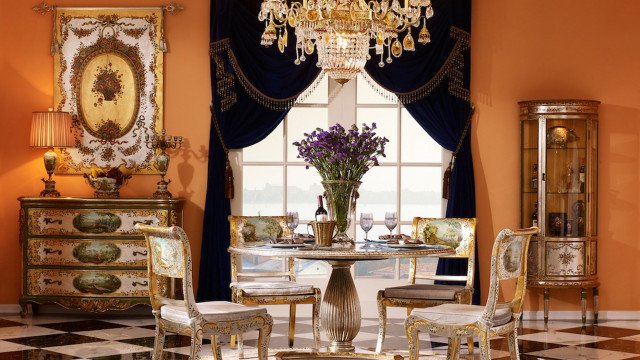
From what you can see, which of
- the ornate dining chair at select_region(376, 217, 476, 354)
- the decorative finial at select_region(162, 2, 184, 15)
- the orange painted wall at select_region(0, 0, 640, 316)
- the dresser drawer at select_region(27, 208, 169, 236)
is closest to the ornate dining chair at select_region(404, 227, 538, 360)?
the ornate dining chair at select_region(376, 217, 476, 354)

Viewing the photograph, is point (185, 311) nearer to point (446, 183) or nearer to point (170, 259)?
point (170, 259)

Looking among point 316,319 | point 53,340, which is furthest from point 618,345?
point 53,340

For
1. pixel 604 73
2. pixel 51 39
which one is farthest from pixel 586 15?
pixel 51 39

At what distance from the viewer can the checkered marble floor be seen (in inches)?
231

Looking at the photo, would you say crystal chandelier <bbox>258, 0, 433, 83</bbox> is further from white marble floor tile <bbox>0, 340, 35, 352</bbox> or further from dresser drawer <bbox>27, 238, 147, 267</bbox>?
white marble floor tile <bbox>0, 340, 35, 352</bbox>

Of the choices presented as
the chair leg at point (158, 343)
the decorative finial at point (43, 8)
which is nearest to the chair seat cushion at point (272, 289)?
the chair leg at point (158, 343)

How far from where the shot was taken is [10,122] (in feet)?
24.9

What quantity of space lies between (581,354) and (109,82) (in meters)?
4.19

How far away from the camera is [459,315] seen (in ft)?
15.0

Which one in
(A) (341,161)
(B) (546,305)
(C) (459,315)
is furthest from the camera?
(B) (546,305)

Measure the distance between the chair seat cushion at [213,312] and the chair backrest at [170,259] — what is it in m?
0.04

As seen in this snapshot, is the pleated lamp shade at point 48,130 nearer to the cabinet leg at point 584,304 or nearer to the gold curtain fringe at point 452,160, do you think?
the gold curtain fringe at point 452,160

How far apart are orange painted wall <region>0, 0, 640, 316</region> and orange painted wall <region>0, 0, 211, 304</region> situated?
0.01 metres

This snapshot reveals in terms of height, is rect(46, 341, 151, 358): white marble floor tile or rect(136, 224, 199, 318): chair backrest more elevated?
rect(136, 224, 199, 318): chair backrest
